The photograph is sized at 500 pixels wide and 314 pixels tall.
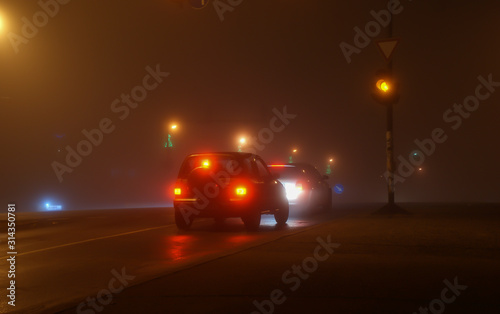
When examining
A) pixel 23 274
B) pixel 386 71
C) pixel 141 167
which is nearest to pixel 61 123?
pixel 141 167

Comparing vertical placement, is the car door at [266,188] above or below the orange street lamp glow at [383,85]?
below

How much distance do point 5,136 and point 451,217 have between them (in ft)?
177

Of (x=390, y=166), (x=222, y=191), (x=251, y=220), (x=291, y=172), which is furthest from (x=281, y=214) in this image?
(x=291, y=172)

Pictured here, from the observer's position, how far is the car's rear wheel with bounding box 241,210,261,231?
14.7m

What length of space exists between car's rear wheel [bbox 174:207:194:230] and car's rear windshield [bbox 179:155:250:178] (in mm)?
896

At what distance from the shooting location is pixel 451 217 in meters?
17.3

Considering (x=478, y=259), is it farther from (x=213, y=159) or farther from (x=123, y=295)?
(x=213, y=159)

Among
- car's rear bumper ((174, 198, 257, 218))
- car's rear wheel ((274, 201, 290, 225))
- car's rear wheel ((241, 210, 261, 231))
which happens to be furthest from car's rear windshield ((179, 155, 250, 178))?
car's rear wheel ((274, 201, 290, 225))

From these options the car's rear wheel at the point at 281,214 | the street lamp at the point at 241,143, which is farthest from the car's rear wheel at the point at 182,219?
the street lamp at the point at 241,143

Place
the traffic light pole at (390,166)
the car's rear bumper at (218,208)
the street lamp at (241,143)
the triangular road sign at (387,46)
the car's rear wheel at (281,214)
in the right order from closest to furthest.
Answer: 1. the car's rear bumper at (218,208)
2. the car's rear wheel at (281,214)
3. the triangular road sign at (387,46)
4. the traffic light pole at (390,166)
5. the street lamp at (241,143)

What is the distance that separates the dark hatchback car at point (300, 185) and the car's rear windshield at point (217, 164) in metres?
5.32

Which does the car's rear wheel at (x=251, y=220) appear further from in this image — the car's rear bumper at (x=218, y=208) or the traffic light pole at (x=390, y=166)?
the traffic light pole at (x=390, y=166)

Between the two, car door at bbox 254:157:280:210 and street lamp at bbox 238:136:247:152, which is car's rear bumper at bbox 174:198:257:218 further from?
street lamp at bbox 238:136:247:152

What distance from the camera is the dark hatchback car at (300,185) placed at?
21094 millimetres
